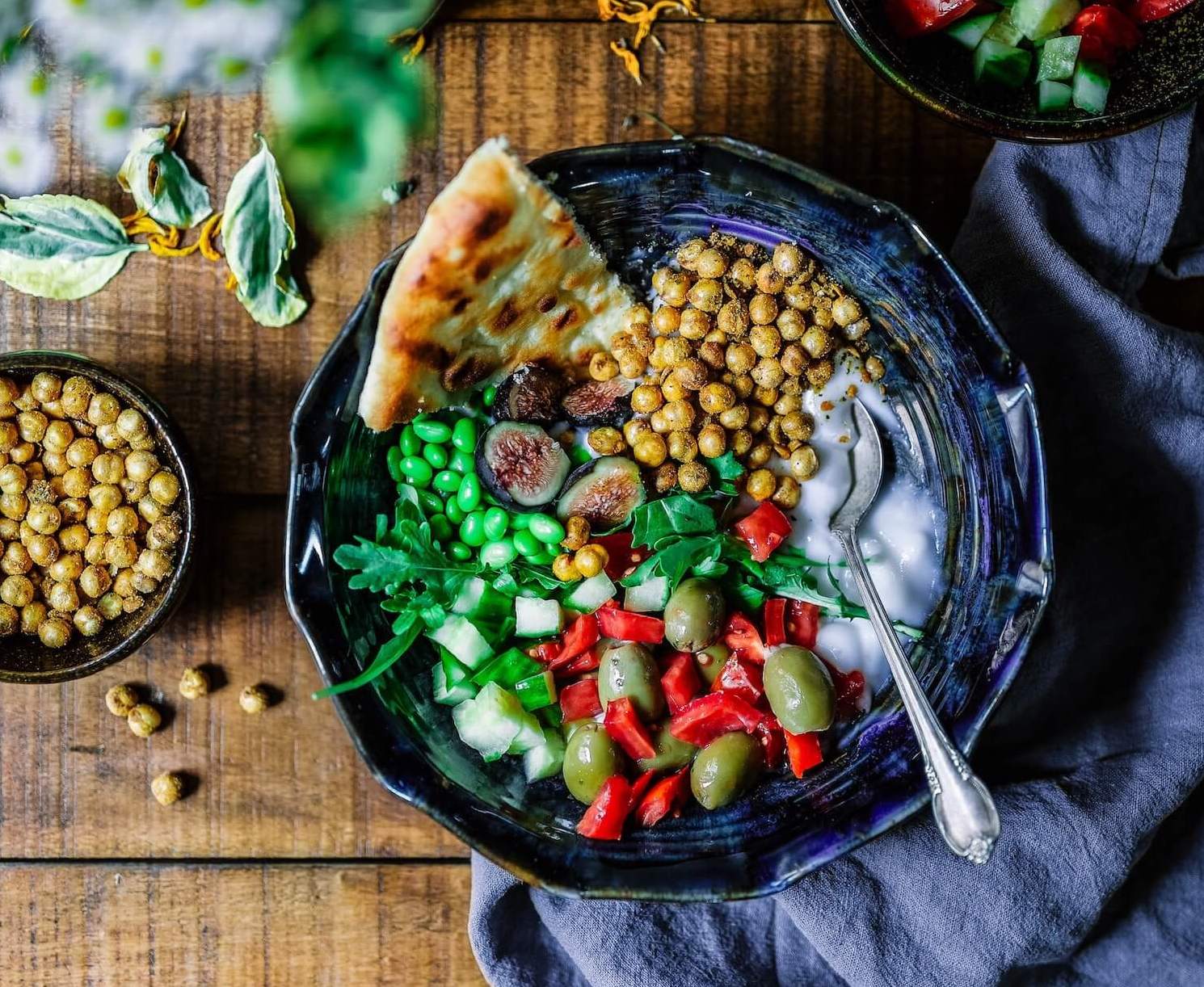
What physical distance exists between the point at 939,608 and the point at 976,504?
196 millimetres

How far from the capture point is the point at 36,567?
2.05 metres

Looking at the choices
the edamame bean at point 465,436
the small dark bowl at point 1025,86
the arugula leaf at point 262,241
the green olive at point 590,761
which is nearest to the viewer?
the small dark bowl at point 1025,86

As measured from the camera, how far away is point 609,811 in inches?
71.8

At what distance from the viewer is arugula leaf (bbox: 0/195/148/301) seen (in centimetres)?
209

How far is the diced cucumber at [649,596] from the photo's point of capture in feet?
6.27

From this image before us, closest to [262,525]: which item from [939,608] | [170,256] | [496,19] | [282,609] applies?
[282,609]

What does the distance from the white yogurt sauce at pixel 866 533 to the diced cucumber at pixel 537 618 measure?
44 centimetres

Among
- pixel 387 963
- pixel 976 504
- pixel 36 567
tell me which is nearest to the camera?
pixel 976 504

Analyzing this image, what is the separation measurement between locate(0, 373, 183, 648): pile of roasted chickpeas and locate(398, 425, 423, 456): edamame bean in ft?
1.35

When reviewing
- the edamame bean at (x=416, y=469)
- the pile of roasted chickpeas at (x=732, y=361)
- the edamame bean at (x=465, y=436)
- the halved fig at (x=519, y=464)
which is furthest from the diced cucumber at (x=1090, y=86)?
the edamame bean at (x=416, y=469)

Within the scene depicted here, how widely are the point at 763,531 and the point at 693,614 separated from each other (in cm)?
19

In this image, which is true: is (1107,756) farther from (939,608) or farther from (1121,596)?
(939,608)

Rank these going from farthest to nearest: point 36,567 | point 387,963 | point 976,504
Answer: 1. point 387,963
2. point 36,567
3. point 976,504

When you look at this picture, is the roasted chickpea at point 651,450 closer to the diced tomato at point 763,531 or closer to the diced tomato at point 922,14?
the diced tomato at point 763,531
